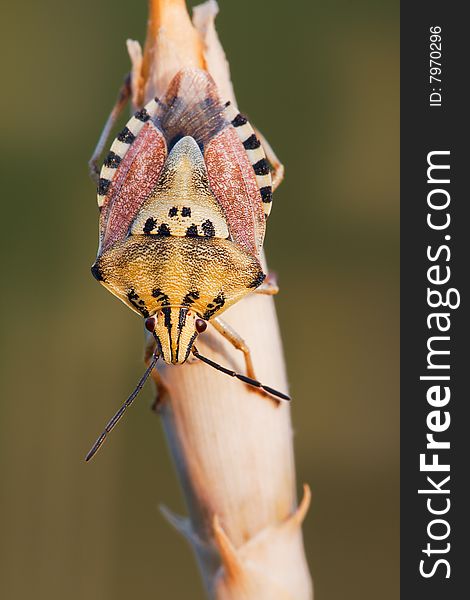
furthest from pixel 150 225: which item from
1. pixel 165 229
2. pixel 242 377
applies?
pixel 242 377

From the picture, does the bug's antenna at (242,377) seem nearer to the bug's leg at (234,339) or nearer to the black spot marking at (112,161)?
the bug's leg at (234,339)

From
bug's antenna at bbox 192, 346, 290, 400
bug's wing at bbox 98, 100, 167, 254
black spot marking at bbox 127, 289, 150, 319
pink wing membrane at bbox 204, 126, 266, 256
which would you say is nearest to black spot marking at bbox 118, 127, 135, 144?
bug's wing at bbox 98, 100, 167, 254

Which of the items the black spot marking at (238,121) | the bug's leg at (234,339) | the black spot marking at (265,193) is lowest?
the bug's leg at (234,339)

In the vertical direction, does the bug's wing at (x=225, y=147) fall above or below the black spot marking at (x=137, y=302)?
above

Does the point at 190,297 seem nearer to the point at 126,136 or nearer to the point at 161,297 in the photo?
the point at 161,297

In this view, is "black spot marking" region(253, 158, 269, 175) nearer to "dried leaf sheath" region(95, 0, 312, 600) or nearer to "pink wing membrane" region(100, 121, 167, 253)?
"dried leaf sheath" region(95, 0, 312, 600)

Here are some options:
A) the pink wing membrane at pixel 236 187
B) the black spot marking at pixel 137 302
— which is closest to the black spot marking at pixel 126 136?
the pink wing membrane at pixel 236 187

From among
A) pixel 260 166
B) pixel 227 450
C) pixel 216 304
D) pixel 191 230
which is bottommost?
pixel 227 450
